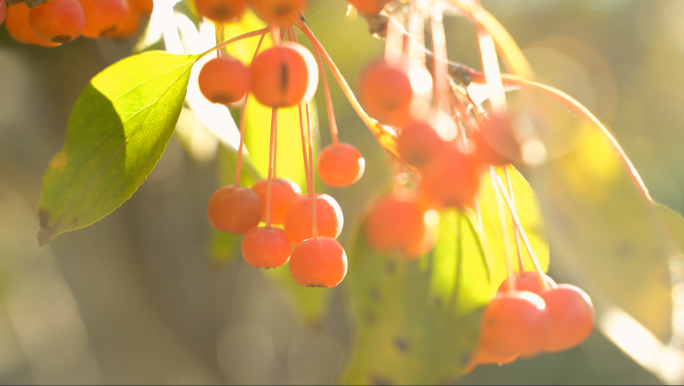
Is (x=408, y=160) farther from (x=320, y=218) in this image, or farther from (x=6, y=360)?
(x=6, y=360)

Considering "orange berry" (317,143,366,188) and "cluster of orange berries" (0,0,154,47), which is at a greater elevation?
"cluster of orange berries" (0,0,154,47)

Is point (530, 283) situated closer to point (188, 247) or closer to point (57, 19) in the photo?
point (57, 19)

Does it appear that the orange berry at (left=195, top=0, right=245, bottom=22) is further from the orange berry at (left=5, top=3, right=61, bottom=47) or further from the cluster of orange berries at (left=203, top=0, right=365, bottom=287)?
the orange berry at (left=5, top=3, right=61, bottom=47)

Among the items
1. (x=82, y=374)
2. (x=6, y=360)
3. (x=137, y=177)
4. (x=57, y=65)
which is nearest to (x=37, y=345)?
(x=6, y=360)

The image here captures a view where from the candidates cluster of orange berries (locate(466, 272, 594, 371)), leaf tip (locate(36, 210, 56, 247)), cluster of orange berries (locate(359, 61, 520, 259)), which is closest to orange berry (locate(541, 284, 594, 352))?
cluster of orange berries (locate(466, 272, 594, 371))

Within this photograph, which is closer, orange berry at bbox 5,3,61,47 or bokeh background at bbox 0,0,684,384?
orange berry at bbox 5,3,61,47

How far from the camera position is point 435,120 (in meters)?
0.26

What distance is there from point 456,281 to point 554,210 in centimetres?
15

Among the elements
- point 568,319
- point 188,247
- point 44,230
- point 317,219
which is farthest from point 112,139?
point 188,247

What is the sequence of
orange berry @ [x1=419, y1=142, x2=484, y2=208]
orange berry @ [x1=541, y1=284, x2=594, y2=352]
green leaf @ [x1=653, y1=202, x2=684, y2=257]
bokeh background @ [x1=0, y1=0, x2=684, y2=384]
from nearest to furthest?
orange berry @ [x1=419, y1=142, x2=484, y2=208]
orange berry @ [x1=541, y1=284, x2=594, y2=352]
green leaf @ [x1=653, y1=202, x2=684, y2=257]
bokeh background @ [x1=0, y1=0, x2=684, y2=384]

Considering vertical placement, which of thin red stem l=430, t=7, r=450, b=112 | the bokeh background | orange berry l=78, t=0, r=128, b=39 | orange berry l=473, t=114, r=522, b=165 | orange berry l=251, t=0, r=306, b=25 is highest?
orange berry l=78, t=0, r=128, b=39

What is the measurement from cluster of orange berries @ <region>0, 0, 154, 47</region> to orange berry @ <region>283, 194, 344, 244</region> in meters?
0.26

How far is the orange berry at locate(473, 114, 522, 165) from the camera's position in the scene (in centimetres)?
24

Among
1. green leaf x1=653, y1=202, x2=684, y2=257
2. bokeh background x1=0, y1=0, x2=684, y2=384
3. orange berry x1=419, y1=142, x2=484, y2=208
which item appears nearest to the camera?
orange berry x1=419, y1=142, x2=484, y2=208
